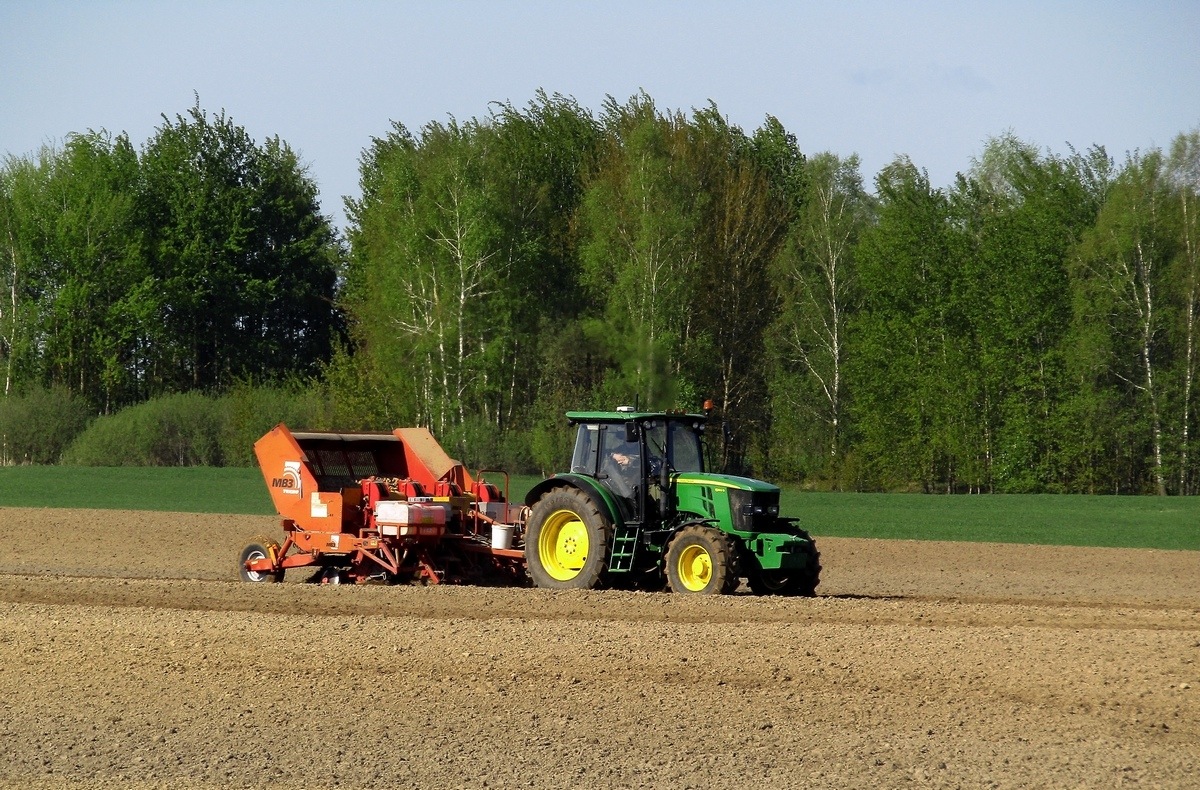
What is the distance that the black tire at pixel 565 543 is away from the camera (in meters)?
14.5

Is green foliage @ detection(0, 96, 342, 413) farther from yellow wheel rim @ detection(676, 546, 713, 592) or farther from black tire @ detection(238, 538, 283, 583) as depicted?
yellow wheel rim @ detection(676, 546, 713, 592)

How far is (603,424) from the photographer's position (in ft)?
48.8

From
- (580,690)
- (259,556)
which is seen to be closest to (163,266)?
(259,556)

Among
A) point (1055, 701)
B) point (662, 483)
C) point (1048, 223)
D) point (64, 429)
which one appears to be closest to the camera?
point (1055, 701)

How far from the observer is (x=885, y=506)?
31781 mm

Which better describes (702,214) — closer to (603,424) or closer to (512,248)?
(512,248)

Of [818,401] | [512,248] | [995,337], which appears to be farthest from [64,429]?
[995,337]

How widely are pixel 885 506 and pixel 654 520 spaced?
18185 millimetres

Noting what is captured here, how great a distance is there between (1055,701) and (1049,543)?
50.9 ft

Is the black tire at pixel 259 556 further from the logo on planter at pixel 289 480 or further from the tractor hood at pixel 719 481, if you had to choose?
the tractor hood at pixel 719 481

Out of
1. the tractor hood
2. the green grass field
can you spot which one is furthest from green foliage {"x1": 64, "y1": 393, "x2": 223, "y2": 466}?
the tractor hood

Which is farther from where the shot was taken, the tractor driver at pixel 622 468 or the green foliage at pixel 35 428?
the green foliage at pixel 35 428

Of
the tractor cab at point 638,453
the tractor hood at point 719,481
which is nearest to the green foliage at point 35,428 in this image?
the tractor cab at point 638,453

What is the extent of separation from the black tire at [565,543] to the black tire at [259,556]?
3.27 metres
